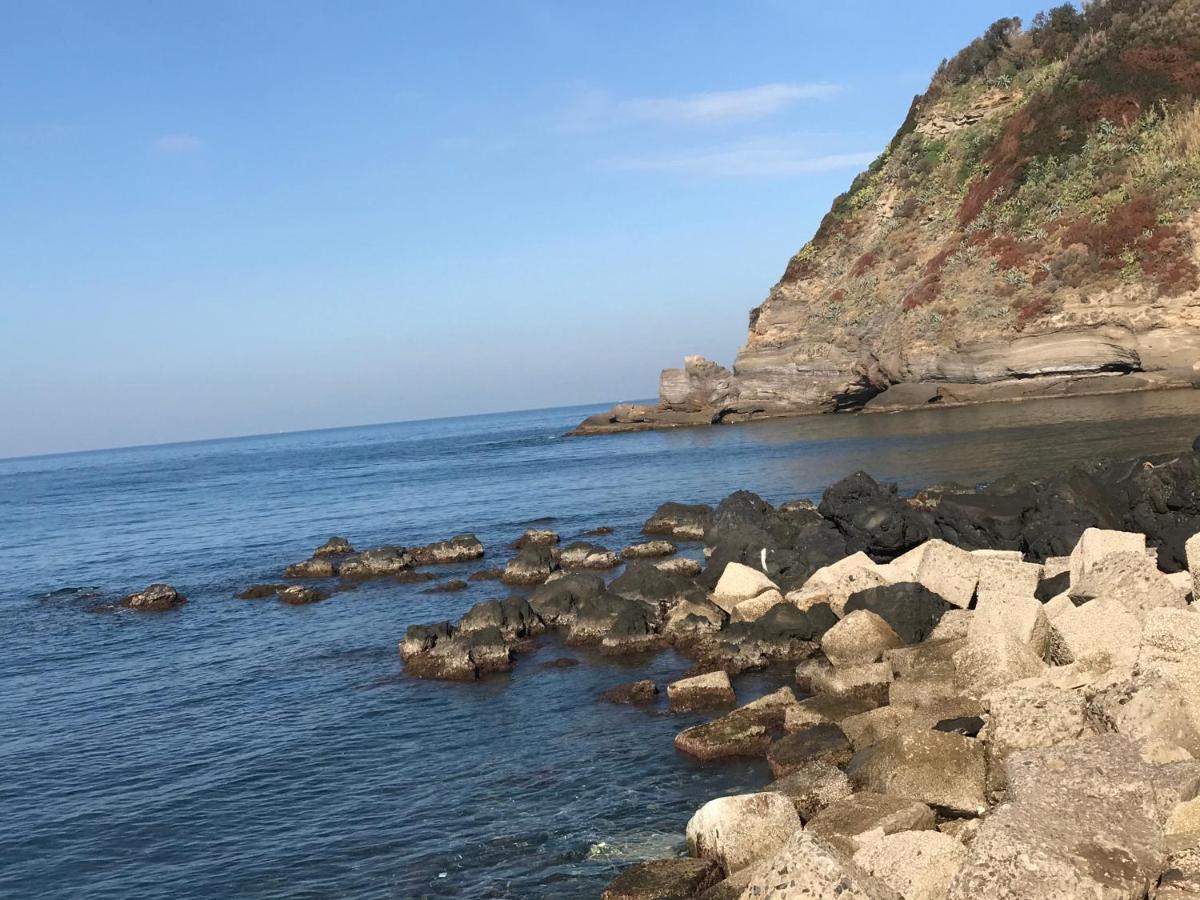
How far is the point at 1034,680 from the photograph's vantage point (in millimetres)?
11633

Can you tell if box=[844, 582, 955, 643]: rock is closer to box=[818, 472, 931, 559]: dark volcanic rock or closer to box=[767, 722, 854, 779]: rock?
box=[767, 722, 854, 779]: rock

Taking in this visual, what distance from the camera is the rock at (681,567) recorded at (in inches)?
1038

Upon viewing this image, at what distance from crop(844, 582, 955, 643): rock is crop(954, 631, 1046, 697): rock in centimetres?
337

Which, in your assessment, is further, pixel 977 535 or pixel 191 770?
pixel 977 535

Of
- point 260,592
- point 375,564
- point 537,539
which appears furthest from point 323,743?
point 537,539

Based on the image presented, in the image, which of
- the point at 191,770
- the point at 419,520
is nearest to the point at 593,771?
the point at 191,770

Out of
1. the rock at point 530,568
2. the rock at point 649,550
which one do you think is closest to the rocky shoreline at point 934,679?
the rock at point 649,550

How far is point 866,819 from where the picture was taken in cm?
960

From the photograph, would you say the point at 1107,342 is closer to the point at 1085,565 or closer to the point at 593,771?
the point at 1085,565

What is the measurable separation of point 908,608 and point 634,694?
5.02m

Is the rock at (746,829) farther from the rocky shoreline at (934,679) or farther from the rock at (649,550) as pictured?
the rock at (649,550)

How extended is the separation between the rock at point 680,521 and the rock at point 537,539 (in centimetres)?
327

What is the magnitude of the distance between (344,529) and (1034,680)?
3842 cm

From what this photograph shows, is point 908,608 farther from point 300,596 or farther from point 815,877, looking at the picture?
point 300,596
